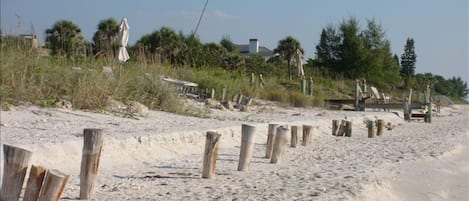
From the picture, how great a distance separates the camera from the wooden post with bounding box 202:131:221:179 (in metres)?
6.70

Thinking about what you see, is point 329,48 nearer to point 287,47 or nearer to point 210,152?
point 287,47

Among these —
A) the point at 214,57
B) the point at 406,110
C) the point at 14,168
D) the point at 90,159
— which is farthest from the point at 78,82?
the point at 214,57

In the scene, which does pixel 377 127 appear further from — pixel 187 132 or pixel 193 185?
pixel 193 185

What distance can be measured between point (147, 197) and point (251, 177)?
1732 millimetres

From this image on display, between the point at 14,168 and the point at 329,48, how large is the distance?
41144 mm

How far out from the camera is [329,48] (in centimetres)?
4431

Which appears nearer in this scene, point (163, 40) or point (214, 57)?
point (214, 57)

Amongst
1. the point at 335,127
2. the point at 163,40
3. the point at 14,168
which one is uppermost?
the point at 163,40

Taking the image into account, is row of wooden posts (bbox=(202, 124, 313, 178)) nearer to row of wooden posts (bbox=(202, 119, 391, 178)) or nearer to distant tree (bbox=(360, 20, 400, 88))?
row of wooden posts (bbox=(202, 119, 391, 178))

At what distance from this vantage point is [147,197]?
18.7ft

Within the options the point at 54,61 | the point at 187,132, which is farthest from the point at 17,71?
the point at 187,132

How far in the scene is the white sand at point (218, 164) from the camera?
242 inches

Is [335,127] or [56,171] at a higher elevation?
[56,171]

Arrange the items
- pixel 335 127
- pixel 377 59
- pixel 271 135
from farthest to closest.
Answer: pixel 377 59
pixel 335 127
pixel 271 135
